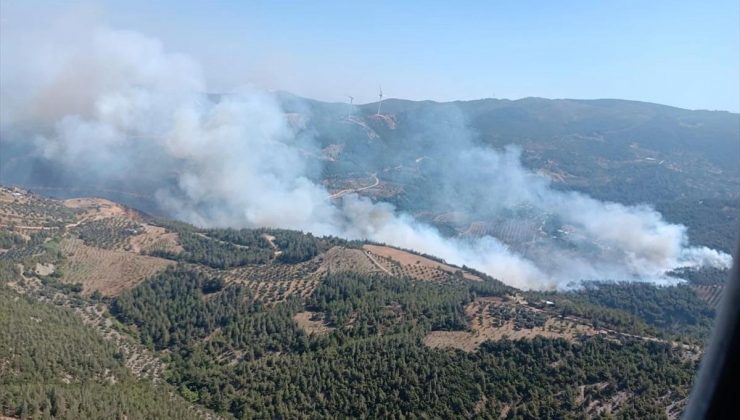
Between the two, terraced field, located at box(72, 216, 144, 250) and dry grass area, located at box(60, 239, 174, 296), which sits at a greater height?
terraced field, located at box(72, 216, 144, 250)

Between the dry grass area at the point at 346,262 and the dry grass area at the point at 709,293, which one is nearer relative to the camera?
the dry grass area at the point at 346,262

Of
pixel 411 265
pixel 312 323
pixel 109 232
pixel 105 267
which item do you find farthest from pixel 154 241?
pixel 411 265

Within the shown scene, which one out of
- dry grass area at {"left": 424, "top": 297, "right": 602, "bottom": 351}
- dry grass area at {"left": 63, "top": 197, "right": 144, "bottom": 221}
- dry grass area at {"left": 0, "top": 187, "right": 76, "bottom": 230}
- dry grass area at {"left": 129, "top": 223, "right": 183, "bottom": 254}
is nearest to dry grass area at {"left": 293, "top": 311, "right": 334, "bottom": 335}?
dry grass area at {"left": 424, "top": 297, "right": 602, "bottom": 351}

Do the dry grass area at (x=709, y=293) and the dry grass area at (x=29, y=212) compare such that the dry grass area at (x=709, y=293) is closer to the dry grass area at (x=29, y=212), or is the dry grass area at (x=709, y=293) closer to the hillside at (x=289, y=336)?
the hillside at (x=289, y=336)

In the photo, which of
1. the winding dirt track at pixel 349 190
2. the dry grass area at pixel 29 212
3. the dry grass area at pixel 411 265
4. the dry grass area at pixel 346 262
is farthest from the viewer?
the winding dirt track at pixel 349 190

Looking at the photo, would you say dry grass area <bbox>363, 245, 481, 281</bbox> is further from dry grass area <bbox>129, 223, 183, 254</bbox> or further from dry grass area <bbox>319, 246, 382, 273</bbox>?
dry grass area <bbox>129, 223, 183, 254</bbox>

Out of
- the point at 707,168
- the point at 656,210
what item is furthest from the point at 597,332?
the point at 707,168

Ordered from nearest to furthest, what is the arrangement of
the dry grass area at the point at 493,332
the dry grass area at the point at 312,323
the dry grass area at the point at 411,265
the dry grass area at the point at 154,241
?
the dry grass area at the point at 493,332, the dry grass area at the point at 312,323, the dry grass area at the point at 411,265, the dry grass area at the point at 154,241

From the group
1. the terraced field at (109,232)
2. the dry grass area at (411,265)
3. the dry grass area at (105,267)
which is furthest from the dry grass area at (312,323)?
the terraced field at (109,232)
